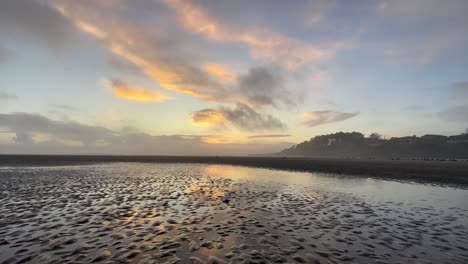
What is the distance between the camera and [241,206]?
75.7ft

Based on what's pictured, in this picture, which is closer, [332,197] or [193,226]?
[193,226]

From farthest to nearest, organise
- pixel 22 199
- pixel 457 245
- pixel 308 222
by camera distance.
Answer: pixel 22 199 < pixel 308 222 < pixel 457 245

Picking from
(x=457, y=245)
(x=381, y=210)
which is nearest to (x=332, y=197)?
(x=381, y=210)

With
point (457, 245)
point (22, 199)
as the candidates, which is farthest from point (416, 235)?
point (22, 199)

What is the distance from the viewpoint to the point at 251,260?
10891 mm

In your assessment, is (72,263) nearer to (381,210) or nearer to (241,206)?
(241,206)

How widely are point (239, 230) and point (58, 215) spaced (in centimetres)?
1415

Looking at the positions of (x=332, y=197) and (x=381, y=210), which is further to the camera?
(x=332, y=197)

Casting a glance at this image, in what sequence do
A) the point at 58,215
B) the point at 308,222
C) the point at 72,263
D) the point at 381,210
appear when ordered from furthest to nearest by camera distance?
the point at 381,210
the point at 58,215
the point at 308,222
the point at 72,263

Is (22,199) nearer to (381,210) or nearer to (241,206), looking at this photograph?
(241,206)

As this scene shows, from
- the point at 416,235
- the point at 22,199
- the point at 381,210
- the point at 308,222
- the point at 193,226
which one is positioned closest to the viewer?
the point at 416,235

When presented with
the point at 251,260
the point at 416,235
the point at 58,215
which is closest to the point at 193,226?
the point at 251,260

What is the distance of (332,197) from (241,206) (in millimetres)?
11858

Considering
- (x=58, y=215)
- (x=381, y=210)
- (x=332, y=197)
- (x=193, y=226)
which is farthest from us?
(x=332, y=197)
